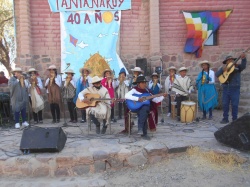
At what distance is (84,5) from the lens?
757 centimetres

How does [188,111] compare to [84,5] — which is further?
[84,5]

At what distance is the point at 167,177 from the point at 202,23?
5.61 meters

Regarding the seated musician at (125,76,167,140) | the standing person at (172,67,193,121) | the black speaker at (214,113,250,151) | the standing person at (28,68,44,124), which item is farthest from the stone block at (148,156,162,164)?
the standing person at (28,68,44,124)

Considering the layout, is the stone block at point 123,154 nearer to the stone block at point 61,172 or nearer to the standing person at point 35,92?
the stone block at point 61,172

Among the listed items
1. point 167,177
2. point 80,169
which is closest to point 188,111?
point 167,177

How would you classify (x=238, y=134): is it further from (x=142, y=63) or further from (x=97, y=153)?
(x=142, y=63)

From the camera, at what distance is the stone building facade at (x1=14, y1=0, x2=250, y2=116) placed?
7.54 m

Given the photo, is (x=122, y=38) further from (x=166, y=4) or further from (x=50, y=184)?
(x=50, y=184)

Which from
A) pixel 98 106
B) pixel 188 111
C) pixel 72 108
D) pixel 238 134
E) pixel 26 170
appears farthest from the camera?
pixel 72 108

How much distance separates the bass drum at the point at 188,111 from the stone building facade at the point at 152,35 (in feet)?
6.46

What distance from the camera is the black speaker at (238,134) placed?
4141mm

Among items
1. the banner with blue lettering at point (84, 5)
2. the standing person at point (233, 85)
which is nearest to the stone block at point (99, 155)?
the standing person at point (233, 85)

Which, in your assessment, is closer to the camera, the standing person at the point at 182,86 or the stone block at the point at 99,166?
the stone block at the point at 99,166

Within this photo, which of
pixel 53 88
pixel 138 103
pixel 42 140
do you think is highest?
pixel 53 88
